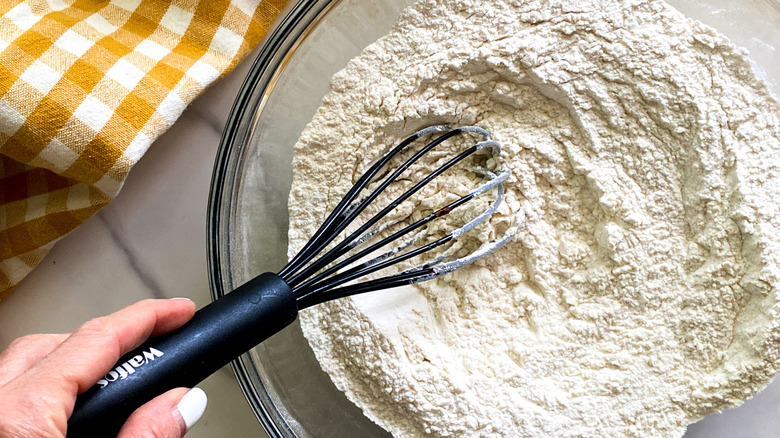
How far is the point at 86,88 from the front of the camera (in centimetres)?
95

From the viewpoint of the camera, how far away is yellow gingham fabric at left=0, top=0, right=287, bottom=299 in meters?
0.93

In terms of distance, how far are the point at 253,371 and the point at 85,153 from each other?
0.45m

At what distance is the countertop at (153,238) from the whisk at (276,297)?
32 centimetres

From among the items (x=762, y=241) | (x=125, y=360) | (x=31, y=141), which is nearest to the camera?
(x=125, y=360)

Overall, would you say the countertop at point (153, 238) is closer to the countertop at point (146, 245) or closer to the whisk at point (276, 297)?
the countertop at point (146, 245)

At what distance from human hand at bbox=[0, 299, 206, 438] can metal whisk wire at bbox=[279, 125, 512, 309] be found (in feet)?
0.54

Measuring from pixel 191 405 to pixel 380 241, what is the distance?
356 millimetres

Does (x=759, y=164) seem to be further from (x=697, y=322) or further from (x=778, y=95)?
(x=697, y=322)

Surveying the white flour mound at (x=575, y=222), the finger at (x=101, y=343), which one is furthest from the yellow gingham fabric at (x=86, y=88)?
the finger at (x=101, y=343)

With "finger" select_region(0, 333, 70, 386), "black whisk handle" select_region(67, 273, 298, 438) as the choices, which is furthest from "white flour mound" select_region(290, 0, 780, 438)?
"finger" select_region(0, 333, 70, 386)

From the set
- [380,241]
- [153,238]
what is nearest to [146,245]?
[153,238]

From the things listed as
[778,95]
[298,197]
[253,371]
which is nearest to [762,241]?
[778,95]

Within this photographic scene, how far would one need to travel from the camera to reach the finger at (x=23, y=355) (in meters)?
0.72

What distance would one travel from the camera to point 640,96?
34.5 inches
